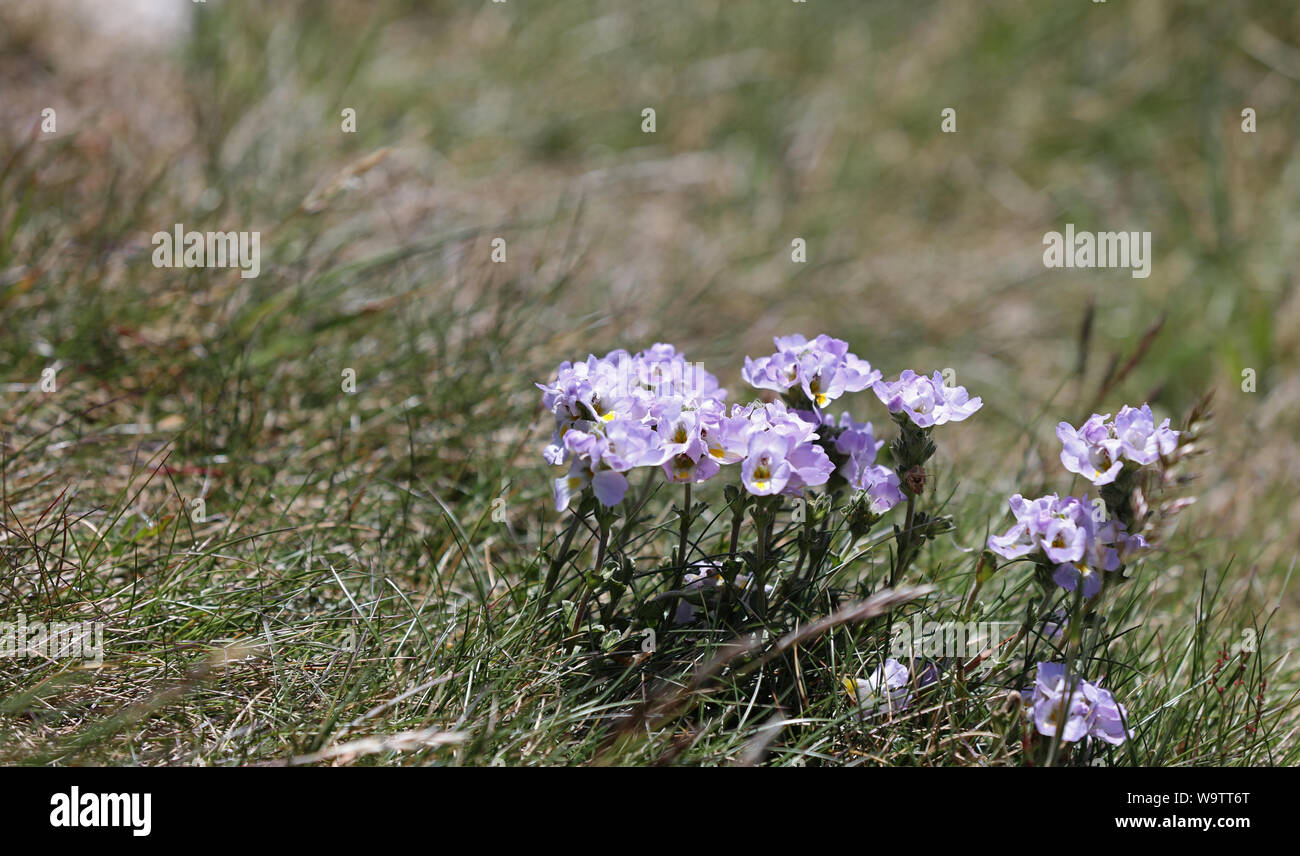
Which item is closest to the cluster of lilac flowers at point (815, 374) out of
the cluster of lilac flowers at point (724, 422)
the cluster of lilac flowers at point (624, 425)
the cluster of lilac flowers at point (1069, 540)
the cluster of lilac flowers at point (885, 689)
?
the cluster of lilac flowers at point (724, 422)

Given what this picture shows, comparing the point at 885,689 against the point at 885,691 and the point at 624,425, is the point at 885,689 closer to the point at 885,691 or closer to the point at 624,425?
the point at 885,691

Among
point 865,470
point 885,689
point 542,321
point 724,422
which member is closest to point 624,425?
point 724,422

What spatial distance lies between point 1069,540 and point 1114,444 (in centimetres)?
18

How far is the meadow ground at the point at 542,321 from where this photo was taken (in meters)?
1.99

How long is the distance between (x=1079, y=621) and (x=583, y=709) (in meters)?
0.89

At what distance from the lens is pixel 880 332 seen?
15.2 ft

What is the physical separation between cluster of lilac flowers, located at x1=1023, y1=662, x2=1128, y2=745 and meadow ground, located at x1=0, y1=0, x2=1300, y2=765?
130mm

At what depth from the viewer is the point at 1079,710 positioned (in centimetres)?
181

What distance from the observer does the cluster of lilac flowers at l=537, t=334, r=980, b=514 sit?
182cm

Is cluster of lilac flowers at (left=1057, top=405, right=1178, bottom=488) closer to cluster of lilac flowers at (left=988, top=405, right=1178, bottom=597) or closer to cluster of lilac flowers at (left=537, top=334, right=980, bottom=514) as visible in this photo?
cluster of lilac flowers at (left=988, top=405, right=1178, bottom=597)

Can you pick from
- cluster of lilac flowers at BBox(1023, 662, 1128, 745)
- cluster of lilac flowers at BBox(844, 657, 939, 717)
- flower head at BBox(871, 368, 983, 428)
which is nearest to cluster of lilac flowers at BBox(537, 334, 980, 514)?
flower head at BBox(871, 368, 983, 428)

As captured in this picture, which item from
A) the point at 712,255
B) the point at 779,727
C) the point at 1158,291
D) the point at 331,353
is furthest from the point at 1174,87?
the point at 779,727
